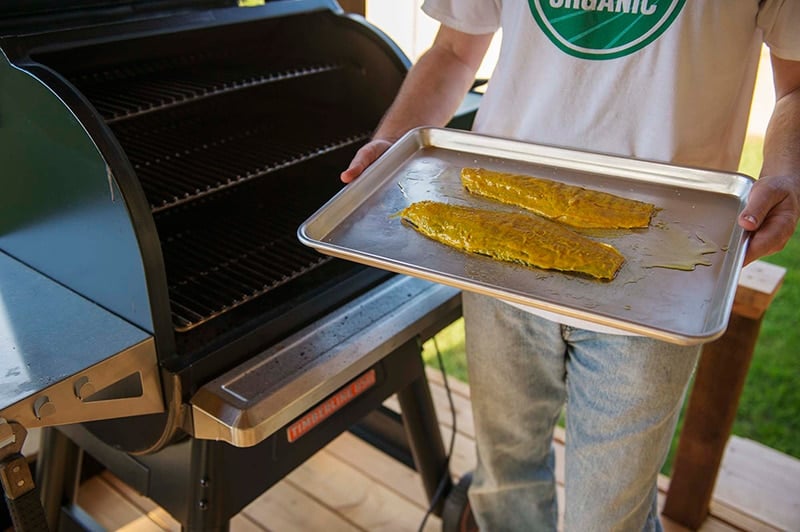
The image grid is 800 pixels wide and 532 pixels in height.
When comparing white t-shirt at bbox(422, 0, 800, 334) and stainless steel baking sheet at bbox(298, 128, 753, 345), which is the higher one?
white t-shirt at bbox(422, 0, 800, 334)

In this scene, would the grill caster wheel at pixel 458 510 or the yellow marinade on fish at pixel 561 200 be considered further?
the grill caster wheel at pixel 458 510

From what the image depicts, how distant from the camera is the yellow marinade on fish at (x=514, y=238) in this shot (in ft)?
4.14

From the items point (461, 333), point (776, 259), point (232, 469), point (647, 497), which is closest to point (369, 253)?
point (232, 469)

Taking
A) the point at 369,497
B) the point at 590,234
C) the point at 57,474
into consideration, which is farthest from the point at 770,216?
the point at 57,474

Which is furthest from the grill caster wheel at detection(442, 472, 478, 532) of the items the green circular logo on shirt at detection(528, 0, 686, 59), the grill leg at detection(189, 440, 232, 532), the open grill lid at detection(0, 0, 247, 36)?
the open grill lid at detection(0, 0, 247, 36)

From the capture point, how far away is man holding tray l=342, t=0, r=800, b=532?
4.19ft

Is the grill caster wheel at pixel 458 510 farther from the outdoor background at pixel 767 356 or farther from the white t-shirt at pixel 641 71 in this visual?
the outdoor background at pixel 767 356

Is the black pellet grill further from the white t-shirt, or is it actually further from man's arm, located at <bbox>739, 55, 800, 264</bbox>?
man's arm, located at <bbox>739, 55, 800, 264</bbox>

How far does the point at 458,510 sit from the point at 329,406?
678mm

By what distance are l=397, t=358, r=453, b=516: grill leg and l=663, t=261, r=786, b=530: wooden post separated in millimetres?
756

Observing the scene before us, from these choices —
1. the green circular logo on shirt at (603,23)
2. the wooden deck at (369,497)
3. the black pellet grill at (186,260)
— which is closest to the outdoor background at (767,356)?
the wooden deck at (369,497)

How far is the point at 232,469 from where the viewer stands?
149cm

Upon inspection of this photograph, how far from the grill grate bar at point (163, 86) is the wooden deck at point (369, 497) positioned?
1342mm

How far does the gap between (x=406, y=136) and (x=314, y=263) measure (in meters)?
0.36
